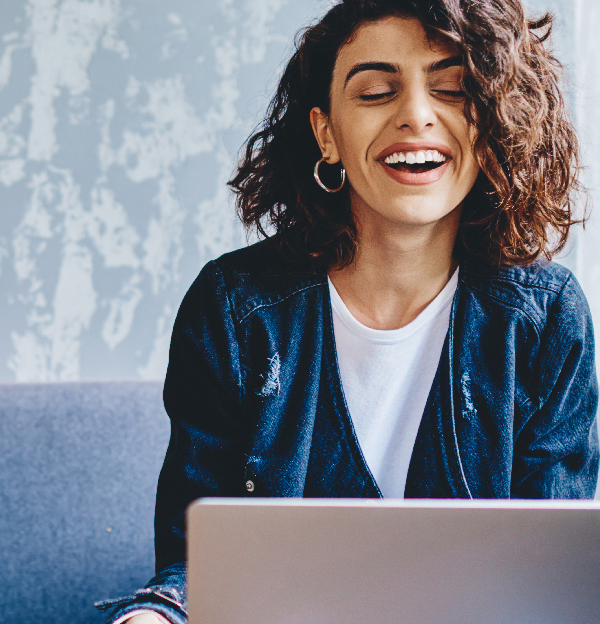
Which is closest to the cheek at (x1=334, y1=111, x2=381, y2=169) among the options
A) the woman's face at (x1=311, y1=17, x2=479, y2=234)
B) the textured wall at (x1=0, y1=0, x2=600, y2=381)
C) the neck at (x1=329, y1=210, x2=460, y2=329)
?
the woman's face at (x1=311, y1=17, x2=479, y2=234)

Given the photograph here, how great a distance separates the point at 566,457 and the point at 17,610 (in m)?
1.02

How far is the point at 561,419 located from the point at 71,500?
0.90m

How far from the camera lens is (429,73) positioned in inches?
39.7

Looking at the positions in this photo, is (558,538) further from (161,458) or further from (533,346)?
(161,458)

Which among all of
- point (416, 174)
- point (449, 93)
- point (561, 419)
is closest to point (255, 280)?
point (416, 174)

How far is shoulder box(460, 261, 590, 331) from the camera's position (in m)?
1.13

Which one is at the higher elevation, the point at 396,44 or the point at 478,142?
the point at 396,44

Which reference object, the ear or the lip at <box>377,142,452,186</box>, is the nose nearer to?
the lip at <box>377,142,452,186</box>

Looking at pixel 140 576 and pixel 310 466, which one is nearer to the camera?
pixel 310 466

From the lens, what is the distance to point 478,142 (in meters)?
1.03

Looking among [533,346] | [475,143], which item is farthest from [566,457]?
[475,143]

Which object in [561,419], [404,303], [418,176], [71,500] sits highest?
[418,176]

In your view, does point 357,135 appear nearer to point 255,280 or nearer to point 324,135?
point 324,135

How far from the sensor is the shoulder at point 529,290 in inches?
44.6
